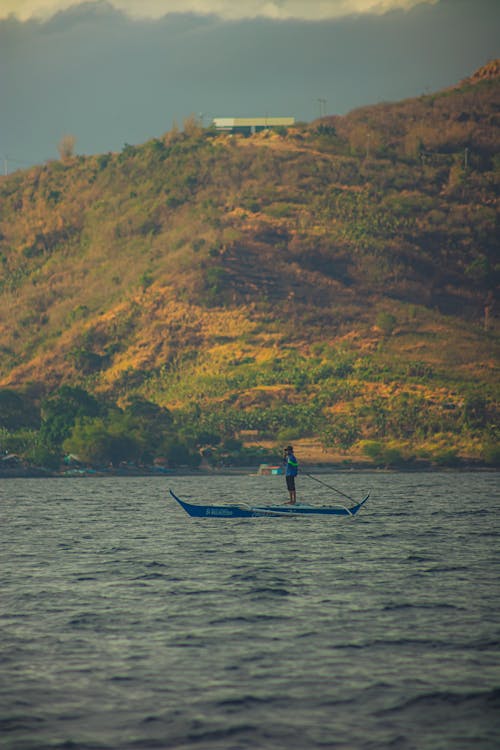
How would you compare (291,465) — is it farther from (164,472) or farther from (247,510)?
(164,472)

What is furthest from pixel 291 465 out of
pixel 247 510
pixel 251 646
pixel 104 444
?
pixel 104 444

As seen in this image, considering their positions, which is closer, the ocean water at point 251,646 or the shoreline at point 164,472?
the ocean water at point 251,646

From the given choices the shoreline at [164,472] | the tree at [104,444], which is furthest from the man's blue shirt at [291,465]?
the shoreline at [164,472]

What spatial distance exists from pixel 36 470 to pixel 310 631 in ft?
568

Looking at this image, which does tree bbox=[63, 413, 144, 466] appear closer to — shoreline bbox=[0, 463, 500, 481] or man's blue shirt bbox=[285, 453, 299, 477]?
shoreline bbox=[0, 463, 500, 481]

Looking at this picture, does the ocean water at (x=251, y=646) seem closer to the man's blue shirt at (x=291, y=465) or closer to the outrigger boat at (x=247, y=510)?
the man's blue shirt at (x=291, y=465)

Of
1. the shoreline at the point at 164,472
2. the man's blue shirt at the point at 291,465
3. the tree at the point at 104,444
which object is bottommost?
the shoreline at the point at 164,472

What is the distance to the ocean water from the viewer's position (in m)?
19.7

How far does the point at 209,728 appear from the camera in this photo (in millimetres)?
19625

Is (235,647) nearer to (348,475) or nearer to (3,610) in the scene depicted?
(3,610)

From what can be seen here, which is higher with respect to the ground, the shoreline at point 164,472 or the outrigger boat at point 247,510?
the outrigger boat at point 247,510

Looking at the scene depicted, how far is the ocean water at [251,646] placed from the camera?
19656 mm

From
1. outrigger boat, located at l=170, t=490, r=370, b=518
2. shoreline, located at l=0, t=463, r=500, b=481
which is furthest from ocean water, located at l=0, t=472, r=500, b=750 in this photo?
shoreline, located at l=0, t=463, r=500, b=481

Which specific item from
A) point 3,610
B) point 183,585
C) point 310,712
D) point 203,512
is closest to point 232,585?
point 183,585
